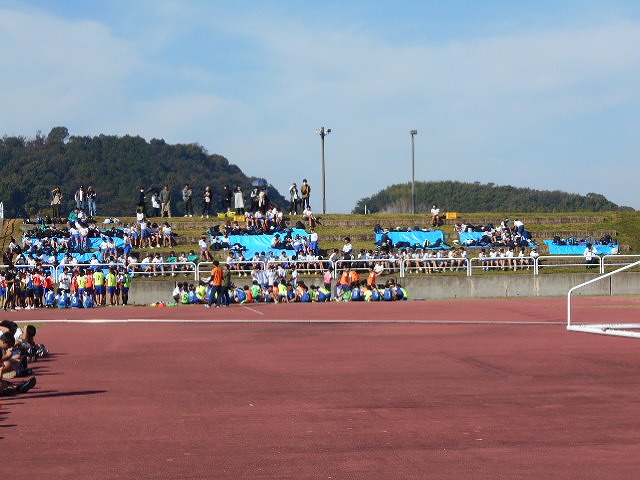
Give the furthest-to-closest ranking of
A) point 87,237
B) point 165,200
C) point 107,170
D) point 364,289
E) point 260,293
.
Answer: point 107,170 → point 165,200 → point 87,237 → point 260,293 → point 364,289

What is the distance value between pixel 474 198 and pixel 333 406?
114 m

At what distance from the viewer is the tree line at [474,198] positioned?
118m

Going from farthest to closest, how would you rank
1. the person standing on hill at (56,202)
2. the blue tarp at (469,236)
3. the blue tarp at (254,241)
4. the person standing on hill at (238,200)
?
the person standing on hill at (238,200)
the person standing on hill at (56,202)
the blue tarp at (469,236)
the blue tarp at (254,241)

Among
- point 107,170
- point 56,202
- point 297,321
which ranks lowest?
point 297,321

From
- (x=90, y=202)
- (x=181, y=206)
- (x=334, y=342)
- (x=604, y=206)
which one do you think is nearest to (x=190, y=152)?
(x=181, y=206)

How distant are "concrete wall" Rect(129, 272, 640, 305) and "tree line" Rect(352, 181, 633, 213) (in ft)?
252

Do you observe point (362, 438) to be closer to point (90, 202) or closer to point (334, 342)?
point (334, 342)

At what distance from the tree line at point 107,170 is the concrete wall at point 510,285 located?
65.1 meters

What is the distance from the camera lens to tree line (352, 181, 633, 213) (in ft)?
386

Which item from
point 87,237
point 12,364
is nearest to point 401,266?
point 87,237

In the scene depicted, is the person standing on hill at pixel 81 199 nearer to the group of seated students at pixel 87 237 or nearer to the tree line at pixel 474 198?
the group of seated students at pixel 87 237

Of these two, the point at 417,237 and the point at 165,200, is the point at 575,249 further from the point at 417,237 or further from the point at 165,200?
the point at 165,200

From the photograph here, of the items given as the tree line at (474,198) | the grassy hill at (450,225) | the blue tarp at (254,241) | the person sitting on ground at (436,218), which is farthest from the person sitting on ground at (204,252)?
the tree line at (474,198)

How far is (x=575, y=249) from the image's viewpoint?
43.2 meters
